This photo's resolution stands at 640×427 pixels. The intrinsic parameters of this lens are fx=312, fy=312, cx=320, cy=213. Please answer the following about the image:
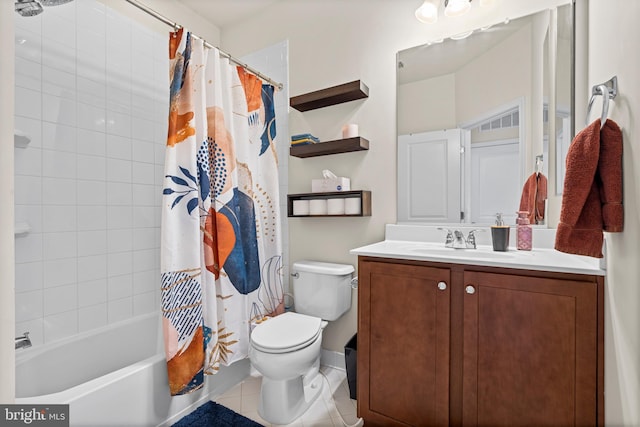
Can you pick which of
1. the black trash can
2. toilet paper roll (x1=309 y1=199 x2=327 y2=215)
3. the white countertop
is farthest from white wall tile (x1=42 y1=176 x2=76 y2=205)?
the black trash can

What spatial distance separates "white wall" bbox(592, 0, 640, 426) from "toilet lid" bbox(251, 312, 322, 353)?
3.89 feet

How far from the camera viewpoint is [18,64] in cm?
161

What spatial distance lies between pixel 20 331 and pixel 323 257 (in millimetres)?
1699

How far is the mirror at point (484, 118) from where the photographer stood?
154 centimetres

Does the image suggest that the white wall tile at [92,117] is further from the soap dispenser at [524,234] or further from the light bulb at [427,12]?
the soap dispenser at [524,234]

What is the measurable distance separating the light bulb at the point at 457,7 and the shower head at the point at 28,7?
196 centimetres

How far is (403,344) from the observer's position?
1.39 metres

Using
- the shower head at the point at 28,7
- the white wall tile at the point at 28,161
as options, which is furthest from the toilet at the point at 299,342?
the shower head at the point at 28,7

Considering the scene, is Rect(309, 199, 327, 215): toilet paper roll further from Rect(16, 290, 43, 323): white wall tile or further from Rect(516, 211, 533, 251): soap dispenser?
Rect(16, 290, 43, 323): white wall tile

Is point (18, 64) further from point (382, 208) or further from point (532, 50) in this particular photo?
point (532, 50)

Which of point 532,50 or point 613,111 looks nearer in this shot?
point 613,111

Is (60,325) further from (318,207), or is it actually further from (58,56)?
(318,207)

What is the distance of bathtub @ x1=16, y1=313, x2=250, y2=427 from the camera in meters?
1.26

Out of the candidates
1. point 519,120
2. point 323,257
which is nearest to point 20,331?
point 323,257
